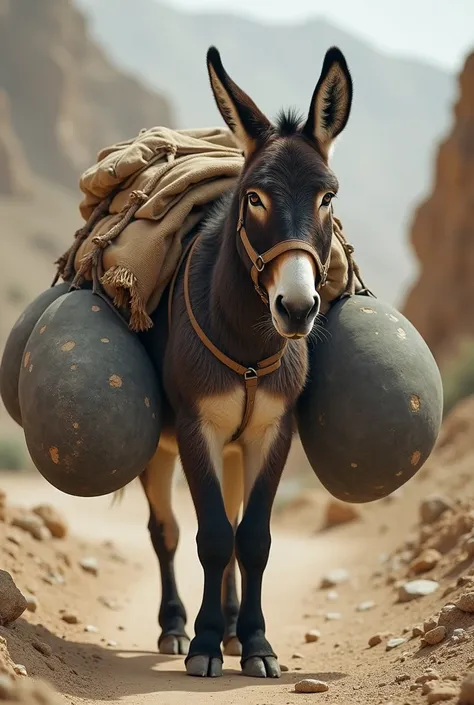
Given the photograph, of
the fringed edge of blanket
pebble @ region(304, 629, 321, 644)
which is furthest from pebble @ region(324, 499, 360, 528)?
the fringed edge of blanket

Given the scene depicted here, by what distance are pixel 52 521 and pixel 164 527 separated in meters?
2.43

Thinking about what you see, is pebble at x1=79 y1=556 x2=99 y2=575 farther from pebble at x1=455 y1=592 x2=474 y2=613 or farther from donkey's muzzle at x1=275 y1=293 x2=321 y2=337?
donkey's muzzle at x1=275 y1=293 x2=321 y2=337

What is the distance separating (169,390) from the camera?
5.02 m

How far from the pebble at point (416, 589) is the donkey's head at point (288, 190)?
2.80m

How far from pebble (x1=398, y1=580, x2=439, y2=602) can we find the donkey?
5.77 feet

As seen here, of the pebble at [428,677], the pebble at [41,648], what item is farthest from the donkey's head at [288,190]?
the pebble at [41,648]

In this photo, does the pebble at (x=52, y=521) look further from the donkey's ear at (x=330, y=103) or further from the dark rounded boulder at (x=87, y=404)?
the donkey's ear at (x=330, y=103)

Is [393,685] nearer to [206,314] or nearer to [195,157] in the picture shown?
[206,314]

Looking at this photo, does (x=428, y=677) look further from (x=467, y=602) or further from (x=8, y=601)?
(x=8, y=601)

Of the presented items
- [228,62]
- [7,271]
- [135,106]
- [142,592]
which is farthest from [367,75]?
[142,592]

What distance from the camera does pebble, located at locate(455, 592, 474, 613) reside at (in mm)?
4613

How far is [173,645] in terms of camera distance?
5.85 meters

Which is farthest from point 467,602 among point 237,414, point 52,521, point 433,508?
point 52,521

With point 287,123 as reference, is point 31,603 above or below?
below
